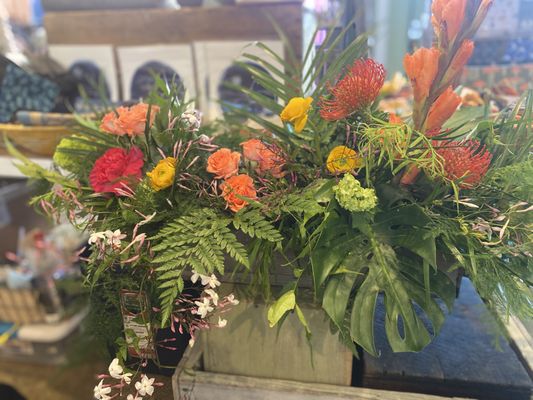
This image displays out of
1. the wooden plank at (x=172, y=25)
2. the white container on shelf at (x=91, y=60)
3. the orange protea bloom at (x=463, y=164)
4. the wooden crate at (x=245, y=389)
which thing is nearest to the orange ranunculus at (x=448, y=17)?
the orange protea bloom at (x=463, y=164)

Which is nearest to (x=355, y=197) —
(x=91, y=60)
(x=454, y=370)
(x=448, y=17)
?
(x=448, y=17)

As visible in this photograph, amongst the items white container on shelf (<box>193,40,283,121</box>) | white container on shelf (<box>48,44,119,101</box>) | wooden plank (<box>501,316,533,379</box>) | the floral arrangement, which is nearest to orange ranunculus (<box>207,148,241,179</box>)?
the floral arrangement

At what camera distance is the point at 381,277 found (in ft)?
1.80

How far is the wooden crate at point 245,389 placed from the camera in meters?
0.63

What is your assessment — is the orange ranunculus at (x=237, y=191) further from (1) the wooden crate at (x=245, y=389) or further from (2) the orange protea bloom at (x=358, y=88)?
(1) the wooden crate at (x=245, y=389)

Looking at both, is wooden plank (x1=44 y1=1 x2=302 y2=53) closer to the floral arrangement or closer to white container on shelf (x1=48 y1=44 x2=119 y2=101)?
white container on shelf (x1=48 y1=44 x2=119 y2=101)

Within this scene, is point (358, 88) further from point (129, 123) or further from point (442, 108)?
point (129, 123)

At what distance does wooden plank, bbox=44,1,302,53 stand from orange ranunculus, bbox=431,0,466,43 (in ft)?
3.49

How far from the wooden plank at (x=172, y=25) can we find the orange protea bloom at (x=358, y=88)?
1073 millimetres

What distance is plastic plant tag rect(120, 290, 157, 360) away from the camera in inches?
22.9

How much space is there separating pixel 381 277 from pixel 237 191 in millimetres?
223

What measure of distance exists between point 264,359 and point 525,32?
81.7 inches

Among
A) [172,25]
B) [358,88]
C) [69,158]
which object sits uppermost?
[172,25]

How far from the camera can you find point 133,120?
0.64m
